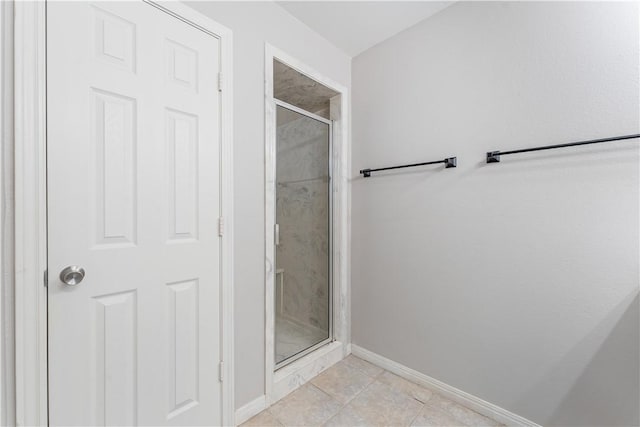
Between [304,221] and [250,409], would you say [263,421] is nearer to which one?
[250,409]

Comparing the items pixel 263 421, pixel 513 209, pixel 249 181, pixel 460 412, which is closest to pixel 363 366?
pixel 460 412

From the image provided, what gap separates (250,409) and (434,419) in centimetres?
99

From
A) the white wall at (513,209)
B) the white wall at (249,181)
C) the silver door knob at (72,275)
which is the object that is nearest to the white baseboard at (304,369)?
the white wall at (249,181)

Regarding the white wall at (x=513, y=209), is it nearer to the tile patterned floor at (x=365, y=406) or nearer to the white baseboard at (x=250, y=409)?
the tile patterned floor at (x=365, y=406)

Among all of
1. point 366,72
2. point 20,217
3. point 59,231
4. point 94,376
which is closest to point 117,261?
point 59,231

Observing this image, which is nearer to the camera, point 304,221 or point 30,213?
point 30,213

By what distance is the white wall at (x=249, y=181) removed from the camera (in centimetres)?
142

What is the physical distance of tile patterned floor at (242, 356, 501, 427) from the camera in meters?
1.43

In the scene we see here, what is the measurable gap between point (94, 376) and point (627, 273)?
2159 millimetres

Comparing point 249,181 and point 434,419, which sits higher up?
point 249,181

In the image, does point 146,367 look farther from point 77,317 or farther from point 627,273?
point 627,273

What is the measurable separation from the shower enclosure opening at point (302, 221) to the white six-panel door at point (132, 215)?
596 mm

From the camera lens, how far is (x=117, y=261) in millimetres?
1052

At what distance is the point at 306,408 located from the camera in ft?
5.01
